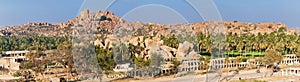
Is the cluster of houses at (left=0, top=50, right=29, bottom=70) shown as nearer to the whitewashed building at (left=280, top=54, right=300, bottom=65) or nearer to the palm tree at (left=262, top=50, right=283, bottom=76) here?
the palm tree at (left=262, top=50, right=283, bottom=76)

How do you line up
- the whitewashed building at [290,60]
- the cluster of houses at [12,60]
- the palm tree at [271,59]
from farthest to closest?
the whitewashed building at [290,60], the cluster of houses at [12,60], the palm tree at [271,59]

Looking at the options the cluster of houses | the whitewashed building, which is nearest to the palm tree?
the whitewashed building

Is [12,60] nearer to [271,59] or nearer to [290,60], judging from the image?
[271,59]

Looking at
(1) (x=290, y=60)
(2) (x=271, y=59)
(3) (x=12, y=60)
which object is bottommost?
(1) (x=290, y=60)

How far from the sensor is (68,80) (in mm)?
14031

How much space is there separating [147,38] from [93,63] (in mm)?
3858

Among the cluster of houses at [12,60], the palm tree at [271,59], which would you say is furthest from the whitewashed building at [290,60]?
the cluster of houses at [12,60]

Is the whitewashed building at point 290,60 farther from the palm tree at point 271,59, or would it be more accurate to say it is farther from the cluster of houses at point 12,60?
the cluster of houses at point 12,60

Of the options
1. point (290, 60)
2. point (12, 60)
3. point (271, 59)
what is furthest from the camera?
point (290, 60)

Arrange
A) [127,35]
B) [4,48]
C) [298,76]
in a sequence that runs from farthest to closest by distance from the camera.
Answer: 1. [4,48]
2. [298,76]
3. [127,35]

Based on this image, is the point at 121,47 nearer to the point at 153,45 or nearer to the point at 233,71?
the point at 153,45

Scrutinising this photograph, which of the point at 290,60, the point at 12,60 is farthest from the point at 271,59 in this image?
the point at 12,60

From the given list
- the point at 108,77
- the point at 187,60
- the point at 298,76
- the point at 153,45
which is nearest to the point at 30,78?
the point at 108,77

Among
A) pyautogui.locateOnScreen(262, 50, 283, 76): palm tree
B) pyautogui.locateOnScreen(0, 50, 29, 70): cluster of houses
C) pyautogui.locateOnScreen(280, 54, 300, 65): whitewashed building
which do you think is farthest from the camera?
pyautogui.locateOnScreen(280, 54, 300, 65): whitewashed building
